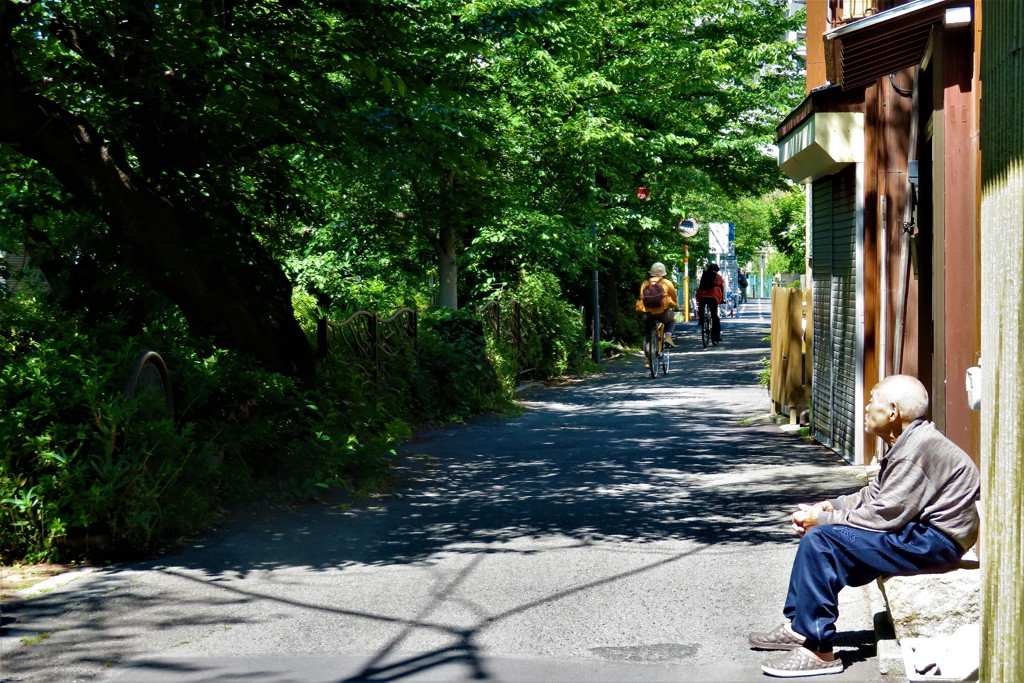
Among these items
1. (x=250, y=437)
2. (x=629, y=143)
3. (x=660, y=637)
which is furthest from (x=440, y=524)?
(x=629, y=143)

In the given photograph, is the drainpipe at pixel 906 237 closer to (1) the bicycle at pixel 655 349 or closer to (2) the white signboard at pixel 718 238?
(1) the bicycle at pixel 655 349

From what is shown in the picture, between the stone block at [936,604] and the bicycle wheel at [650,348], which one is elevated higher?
the bicycle wheel at [650,348]

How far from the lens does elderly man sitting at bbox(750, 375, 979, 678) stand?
498 centimetres

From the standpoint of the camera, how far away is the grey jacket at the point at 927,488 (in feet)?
16.3

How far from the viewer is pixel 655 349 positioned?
21.6 m

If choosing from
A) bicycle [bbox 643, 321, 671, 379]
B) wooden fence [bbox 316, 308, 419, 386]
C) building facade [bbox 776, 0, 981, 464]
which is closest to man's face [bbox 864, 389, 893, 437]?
building facade [bbox 776, 0, 981, 464]

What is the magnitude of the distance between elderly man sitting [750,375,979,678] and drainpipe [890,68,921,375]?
474 centimetres

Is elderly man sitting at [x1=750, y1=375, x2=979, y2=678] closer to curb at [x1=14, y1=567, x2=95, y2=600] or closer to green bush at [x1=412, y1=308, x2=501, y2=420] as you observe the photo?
curb at [x1=14, y1=567, x2=95, y2=600]

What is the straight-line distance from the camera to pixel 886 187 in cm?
1059

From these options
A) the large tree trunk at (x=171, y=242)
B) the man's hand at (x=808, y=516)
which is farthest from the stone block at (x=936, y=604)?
the large tree trunk at (x=171, y=242)

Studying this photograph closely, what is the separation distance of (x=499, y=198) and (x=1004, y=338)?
1459 cm

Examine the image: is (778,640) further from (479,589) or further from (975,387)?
(479,589)

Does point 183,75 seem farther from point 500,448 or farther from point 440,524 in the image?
point 500,448

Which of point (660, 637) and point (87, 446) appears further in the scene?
point (87, 446)
